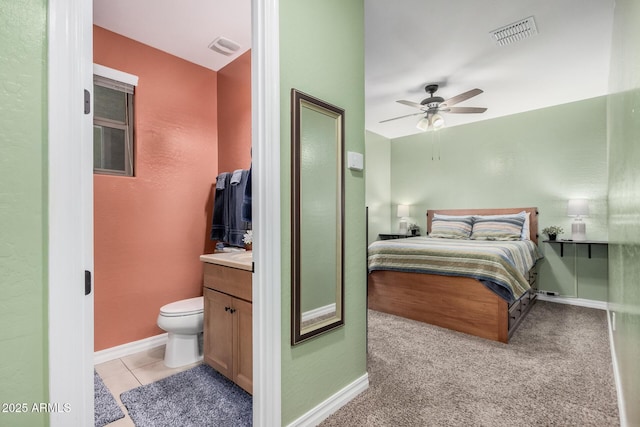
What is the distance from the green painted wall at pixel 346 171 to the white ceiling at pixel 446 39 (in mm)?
775

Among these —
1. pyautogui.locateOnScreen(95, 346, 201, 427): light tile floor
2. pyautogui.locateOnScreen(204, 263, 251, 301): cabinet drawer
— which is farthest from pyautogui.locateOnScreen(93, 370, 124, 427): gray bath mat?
pyautogui.locateOnScreen(204, 263, 251, 301): cabinet drawer

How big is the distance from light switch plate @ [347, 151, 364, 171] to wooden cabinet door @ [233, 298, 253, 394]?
103 cm

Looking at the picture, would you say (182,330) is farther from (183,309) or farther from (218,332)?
(218,332)

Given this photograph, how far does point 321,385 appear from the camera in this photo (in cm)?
161

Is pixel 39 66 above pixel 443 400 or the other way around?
above

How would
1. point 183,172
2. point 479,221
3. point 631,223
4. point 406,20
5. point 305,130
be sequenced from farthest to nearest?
point 479,221 < point 183,172 < point 406,20 < point 305,130 < point 631,223

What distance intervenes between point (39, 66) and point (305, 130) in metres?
1.03

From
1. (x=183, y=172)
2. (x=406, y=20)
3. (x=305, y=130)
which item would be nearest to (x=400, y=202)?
(x=406, y=20)

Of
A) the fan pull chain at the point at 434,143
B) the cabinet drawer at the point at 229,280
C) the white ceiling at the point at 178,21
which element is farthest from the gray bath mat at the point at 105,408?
the fan pull chain at the point at 434,143

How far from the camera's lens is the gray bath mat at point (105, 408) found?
165 centimetres

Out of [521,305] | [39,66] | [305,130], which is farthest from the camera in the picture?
[521,305]

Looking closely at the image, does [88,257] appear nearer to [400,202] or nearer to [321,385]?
[321,385]

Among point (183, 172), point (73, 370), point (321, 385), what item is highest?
point (183, 172)

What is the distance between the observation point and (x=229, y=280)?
1883 millimetres
